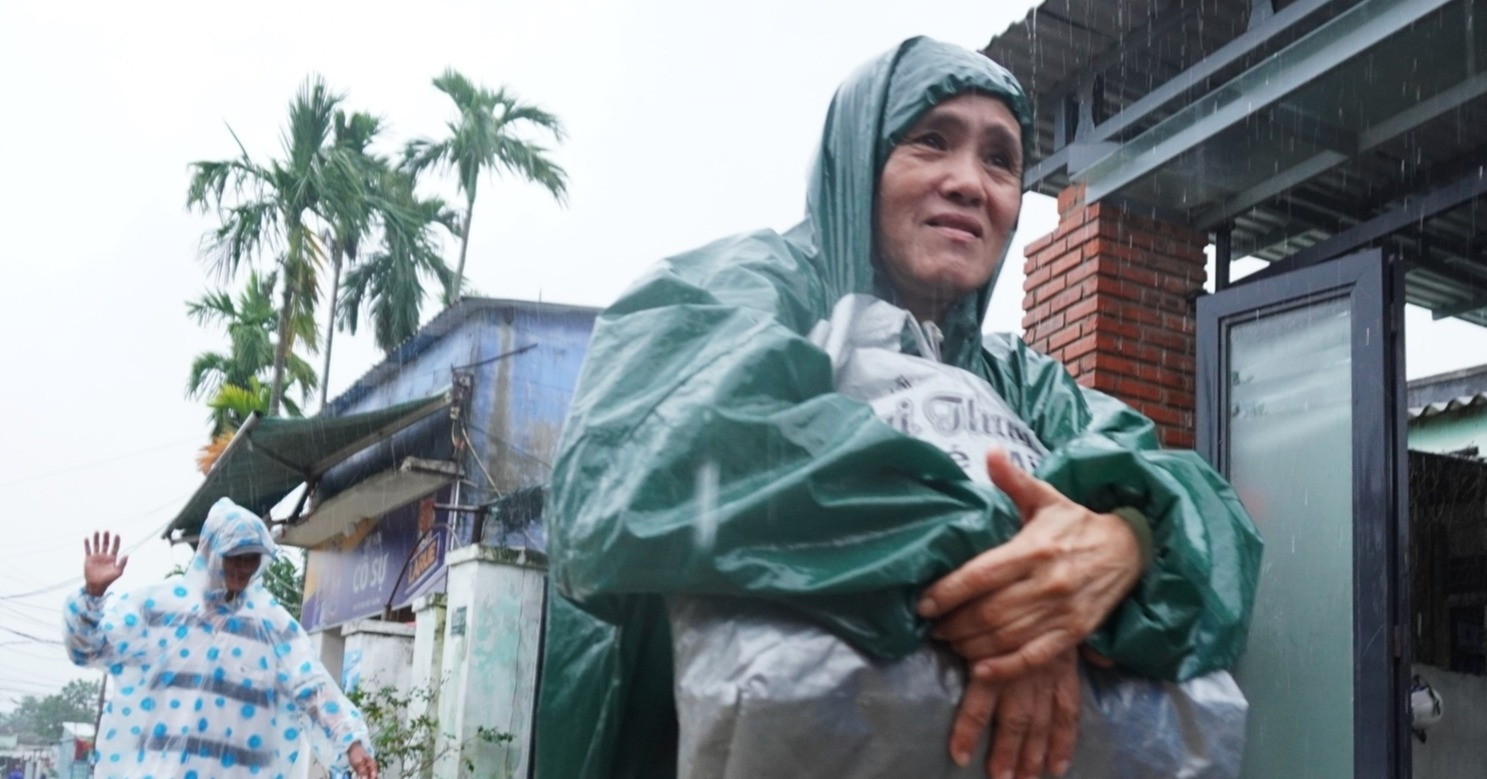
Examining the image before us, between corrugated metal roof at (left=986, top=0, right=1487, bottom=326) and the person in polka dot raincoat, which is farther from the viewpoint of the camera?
the person in polka dot raincoat

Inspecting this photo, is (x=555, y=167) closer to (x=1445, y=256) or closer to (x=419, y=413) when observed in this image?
(x=419, y=413)

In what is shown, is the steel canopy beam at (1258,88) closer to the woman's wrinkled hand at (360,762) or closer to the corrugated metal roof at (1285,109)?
the corrugated metal roof at (1285,109)

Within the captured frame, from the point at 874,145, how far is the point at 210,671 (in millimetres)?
4512

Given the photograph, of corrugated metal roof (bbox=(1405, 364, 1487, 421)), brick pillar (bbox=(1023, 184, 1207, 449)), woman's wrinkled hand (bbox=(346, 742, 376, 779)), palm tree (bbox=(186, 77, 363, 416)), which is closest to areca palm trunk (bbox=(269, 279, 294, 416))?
palm tree (bbox=(186, 77, 363, 416))

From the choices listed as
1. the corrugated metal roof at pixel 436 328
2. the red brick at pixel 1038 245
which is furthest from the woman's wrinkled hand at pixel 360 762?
the corrugated metal roof at pixel 436 328

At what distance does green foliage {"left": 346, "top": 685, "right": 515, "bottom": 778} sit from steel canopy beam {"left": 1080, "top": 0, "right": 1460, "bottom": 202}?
5026mm

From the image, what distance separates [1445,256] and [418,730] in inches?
255

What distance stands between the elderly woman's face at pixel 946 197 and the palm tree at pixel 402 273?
2281 cm

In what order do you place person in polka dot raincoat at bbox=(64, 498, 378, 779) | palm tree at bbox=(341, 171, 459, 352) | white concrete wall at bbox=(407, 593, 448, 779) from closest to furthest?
person in polka dot raincoat at bbox=(64, 498, 378, 779) → white concrete wall at bbox=(407, 593, 448, 779) → palm tree at bbox=(341, 171, 459, 352)

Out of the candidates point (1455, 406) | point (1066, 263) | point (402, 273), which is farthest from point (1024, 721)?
point (402, 273)

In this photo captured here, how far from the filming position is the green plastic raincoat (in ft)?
4.91

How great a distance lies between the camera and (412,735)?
966 cm

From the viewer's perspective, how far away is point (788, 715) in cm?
147

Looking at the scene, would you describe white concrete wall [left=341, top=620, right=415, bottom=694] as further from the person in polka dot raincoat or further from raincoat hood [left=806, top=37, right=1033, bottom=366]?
raincoat hood [left=806, top=37, right=1033, bottom=366]
